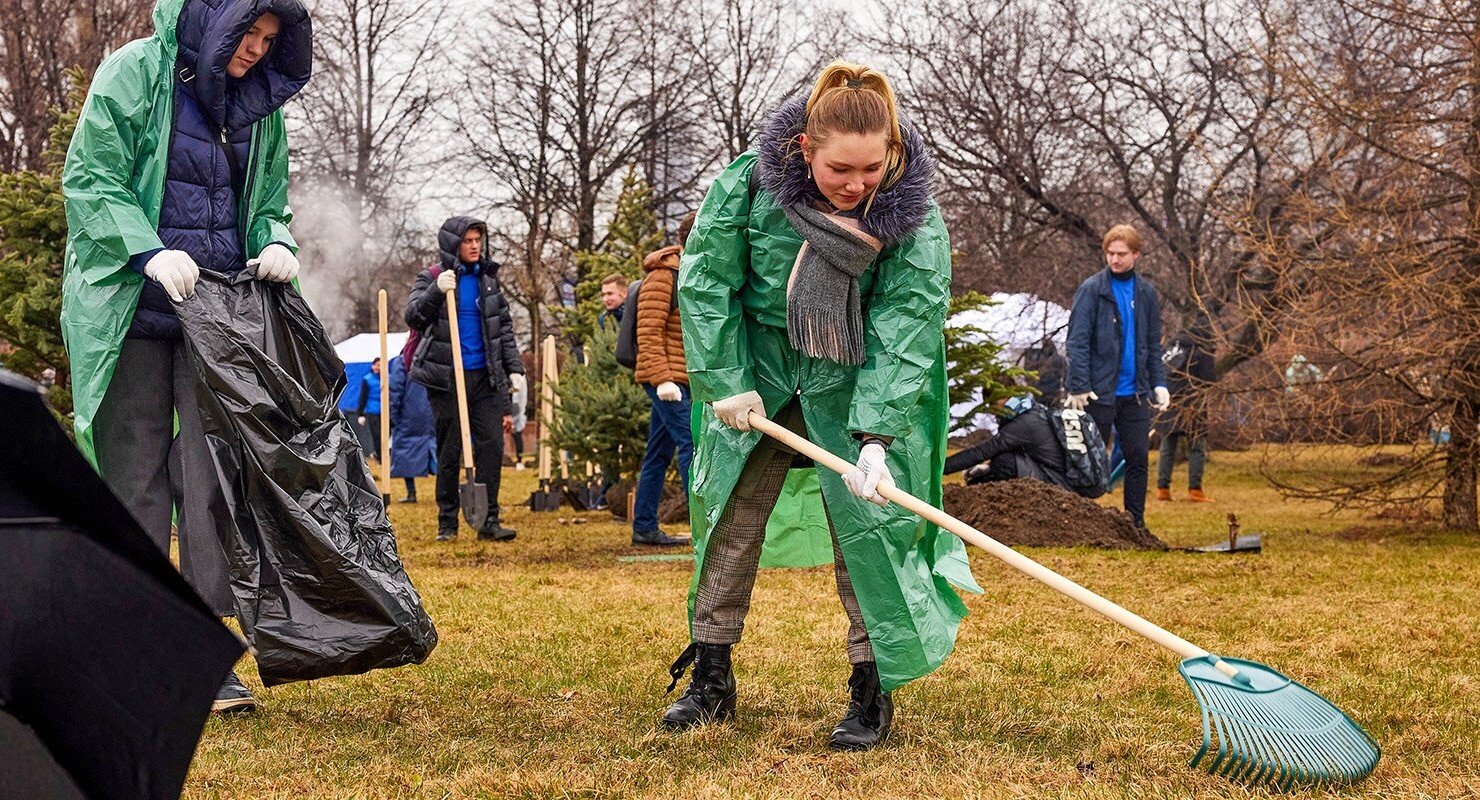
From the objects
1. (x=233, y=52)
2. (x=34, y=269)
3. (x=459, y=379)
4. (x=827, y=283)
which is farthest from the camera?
(x=34, y=269)

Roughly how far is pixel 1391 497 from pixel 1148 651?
492 cm

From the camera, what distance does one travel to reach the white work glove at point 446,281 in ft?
28.6

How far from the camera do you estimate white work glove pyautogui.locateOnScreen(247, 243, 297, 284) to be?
12.5ft

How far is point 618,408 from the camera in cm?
1089

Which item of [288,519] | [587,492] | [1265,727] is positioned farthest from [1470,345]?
[288,519]

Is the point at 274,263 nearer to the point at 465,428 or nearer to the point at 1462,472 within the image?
the point at 465,428

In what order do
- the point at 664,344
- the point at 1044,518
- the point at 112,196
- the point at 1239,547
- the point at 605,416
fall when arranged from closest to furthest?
the point at 112,196, the point at 664,344, the point at 1239,547, the point at 1044,518, the point at 605,416

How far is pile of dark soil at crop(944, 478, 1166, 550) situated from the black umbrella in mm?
7199

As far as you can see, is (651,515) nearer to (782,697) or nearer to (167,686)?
(782,697)

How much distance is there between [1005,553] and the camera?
3.29 meters

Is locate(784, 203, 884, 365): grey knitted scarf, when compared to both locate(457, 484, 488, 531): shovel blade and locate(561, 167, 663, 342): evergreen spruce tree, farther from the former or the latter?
locate(561, 167, 663, 342): evergreen spruce tree

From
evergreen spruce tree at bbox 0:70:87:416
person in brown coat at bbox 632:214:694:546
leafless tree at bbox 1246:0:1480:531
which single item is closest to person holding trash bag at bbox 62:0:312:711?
person in brown coat at bbox 632:214:694:546

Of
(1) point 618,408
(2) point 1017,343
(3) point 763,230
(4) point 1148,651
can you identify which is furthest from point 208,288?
(2) point 1017,343

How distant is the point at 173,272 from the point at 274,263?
1.02 feet
